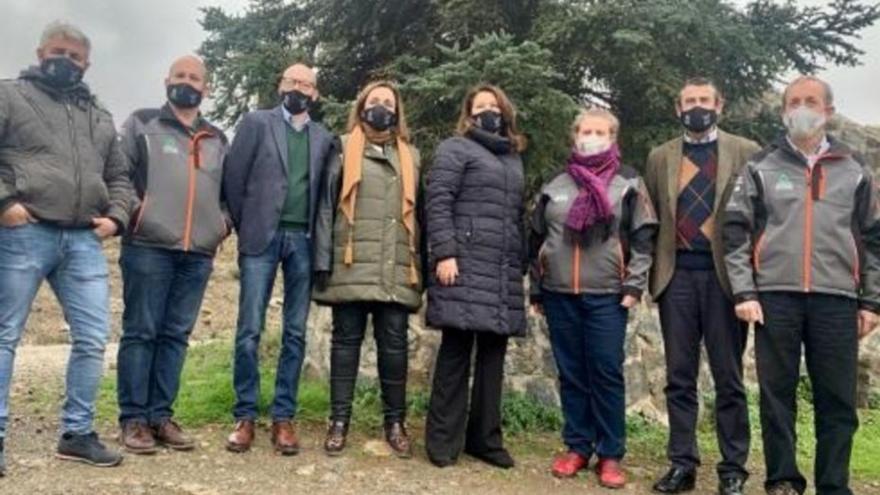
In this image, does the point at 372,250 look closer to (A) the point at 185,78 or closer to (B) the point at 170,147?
(B) the point at 170,147

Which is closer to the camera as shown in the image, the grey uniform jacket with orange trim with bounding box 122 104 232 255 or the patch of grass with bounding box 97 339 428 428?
the grey uniform jacket with orange trim with bounding box 122 104 232 255

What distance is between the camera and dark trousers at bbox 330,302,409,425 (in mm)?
5242

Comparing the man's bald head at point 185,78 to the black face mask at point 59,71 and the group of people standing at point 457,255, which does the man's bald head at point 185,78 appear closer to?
the group of people standing at point 457,255

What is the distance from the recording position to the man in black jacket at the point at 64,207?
450 cm

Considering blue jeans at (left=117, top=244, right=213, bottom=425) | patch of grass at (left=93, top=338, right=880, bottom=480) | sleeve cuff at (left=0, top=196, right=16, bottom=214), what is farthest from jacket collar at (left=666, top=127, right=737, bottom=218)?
sleeve cuff at (left=0, top=196, right=16, bottom=214)

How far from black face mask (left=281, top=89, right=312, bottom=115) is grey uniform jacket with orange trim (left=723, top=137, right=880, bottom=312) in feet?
8.64

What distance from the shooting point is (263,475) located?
4875mm

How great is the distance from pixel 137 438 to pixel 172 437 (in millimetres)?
219

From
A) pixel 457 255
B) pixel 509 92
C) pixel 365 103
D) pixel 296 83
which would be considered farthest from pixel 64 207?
pixel 509 92

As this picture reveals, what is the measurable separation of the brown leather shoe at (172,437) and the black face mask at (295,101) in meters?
2.09

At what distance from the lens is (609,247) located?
16.8 feet

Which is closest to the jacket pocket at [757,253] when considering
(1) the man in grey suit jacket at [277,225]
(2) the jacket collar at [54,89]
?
(1) the man in grey suit jacket at [277,225]

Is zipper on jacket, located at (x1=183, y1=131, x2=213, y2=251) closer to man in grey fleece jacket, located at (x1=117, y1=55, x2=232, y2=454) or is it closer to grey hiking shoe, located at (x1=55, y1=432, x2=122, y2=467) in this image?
man in grey fleece jacket, located at (x1=117, y1=55, x2=232, y2=454)

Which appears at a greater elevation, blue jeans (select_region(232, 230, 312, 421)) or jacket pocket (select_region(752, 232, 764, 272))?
jacket pocket (select_region(752, 232, 764, 272))
